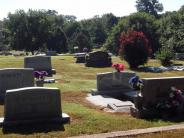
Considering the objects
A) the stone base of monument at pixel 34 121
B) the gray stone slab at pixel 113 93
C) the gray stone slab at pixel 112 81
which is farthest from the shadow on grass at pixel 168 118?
the gray stone slab at pixel 112 81

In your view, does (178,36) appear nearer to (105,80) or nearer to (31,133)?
(105,80)

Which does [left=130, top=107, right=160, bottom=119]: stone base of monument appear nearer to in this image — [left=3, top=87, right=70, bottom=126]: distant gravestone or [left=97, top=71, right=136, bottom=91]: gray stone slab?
[left=3, top=87, right=70, bottom=126]: distant gravestone

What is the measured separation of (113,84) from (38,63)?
402 inches

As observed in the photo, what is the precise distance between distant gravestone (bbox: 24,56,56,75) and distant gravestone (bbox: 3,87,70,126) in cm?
1608

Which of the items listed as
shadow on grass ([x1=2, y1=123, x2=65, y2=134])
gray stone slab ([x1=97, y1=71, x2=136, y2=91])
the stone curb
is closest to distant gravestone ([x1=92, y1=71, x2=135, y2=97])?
gray stone slab ([x1=97, y1=71, x2=136, y2=91])

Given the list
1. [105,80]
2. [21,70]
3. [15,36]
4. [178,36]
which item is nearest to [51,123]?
[21,70]

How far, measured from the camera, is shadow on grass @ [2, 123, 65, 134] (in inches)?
480

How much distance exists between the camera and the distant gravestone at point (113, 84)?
20.4m

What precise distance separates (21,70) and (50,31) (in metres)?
58.0

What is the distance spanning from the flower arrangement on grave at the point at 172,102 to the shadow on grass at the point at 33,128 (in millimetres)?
3293

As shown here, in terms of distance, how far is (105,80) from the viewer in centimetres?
2059

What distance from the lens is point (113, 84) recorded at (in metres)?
20.7

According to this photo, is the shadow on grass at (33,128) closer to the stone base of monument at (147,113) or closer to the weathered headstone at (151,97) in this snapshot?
the stone base of monument at (147,113)

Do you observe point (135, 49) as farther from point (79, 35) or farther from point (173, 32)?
point (79, 35)
